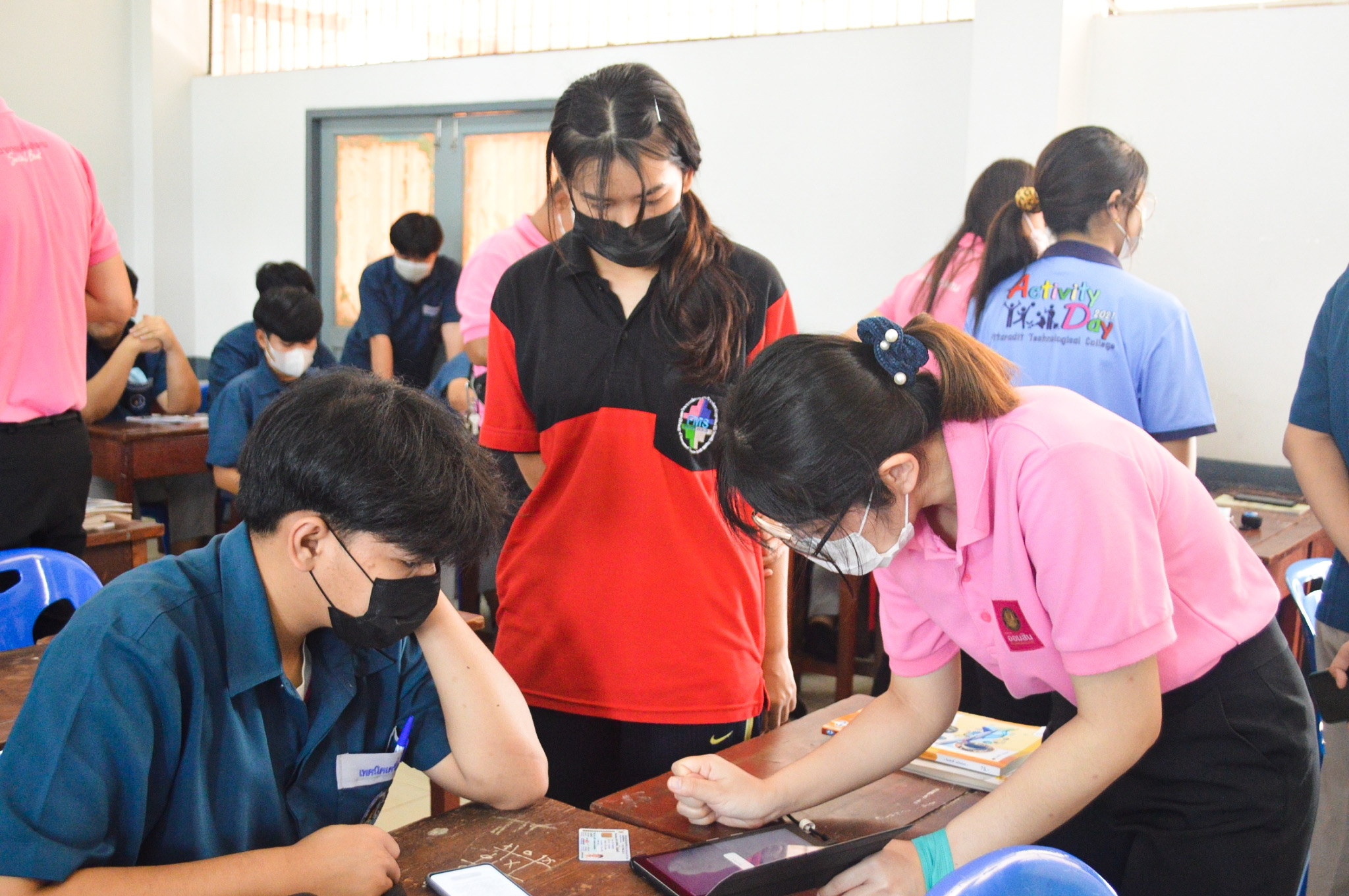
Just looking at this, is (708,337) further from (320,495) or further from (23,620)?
(23,620)

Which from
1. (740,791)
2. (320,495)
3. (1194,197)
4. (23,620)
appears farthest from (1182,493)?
(1194,197)

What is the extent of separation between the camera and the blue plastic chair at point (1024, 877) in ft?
2.95

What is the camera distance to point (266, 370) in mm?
3945

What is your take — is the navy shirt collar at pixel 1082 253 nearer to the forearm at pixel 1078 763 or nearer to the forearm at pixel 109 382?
the forearm at pixel 1078 763

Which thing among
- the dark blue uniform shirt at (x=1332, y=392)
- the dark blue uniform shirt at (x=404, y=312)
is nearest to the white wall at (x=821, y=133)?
the dark blue uniform shirt at (x=404, y=312)

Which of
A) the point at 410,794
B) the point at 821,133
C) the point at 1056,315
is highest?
the point at 821,133

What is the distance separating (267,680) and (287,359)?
3011mm

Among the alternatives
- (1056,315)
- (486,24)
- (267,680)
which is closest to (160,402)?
(486,24)

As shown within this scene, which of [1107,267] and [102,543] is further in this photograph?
[102,543]

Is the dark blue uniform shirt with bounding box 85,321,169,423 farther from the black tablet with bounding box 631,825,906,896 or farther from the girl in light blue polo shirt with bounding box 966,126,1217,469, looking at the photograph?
the black tablet with bounding box 631,825,906,896

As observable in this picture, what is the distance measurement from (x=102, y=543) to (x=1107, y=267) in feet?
7.60

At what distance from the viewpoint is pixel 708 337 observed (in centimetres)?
154

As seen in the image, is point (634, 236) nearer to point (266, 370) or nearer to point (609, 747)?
point (609, 747)

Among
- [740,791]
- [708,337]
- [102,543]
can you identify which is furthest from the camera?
[102,543]
